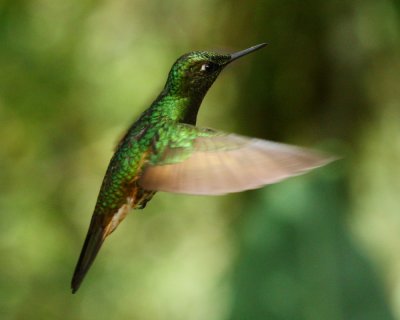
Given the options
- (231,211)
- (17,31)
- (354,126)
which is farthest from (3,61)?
(354,126)

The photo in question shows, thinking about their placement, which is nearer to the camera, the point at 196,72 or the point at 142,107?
the point at 196,72

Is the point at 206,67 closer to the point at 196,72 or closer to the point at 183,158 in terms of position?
the point at 196,72

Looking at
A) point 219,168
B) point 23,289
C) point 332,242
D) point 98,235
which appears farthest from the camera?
point 23,289

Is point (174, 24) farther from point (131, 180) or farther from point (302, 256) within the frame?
point (131, 180)

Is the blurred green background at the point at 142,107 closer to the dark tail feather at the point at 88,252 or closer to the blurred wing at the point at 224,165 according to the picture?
the dark tail feather at the point at 88,252

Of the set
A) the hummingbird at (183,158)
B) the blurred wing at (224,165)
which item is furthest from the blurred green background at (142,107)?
the blurred wing at (224,165)

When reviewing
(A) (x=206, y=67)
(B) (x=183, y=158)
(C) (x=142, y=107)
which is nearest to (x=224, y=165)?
(B) (x=183, y=158)

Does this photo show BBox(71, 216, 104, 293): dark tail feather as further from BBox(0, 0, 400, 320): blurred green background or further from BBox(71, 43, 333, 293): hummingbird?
BBox(0, 0, 400, 320): blurred green background
